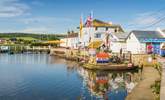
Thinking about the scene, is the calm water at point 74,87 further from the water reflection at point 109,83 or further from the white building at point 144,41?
the white building at point 144,41

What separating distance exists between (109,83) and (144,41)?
79.9 ft

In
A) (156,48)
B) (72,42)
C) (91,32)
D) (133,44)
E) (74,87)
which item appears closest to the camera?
(74,87)

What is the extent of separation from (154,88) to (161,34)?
4273 cm

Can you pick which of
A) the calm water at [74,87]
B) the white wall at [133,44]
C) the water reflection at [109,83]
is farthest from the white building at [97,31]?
the calm water at [74,87]

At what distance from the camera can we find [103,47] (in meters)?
91.8

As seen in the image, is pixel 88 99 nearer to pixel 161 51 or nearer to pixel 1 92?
pixel 1 92

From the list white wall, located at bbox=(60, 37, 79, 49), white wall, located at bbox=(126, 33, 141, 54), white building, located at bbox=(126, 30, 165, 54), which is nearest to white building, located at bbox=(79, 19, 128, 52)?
white wall, located at bbox=(126, 33, 141, 54)

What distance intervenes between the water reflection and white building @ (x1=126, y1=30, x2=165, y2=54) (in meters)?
13.1

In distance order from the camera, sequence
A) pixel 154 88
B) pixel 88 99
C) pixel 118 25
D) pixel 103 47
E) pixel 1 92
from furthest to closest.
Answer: pixel 118 25 < pixel 103 47 < pixel 1 92 < pixel 88 99 < pixel 154 88

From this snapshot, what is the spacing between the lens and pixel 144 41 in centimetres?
6850

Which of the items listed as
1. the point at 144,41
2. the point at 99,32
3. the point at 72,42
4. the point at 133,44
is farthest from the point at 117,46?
the point at 72,42

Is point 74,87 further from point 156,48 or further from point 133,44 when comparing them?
point 133,44

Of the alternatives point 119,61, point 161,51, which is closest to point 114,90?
point 119,61

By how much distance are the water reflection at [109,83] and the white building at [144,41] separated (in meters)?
13.1
